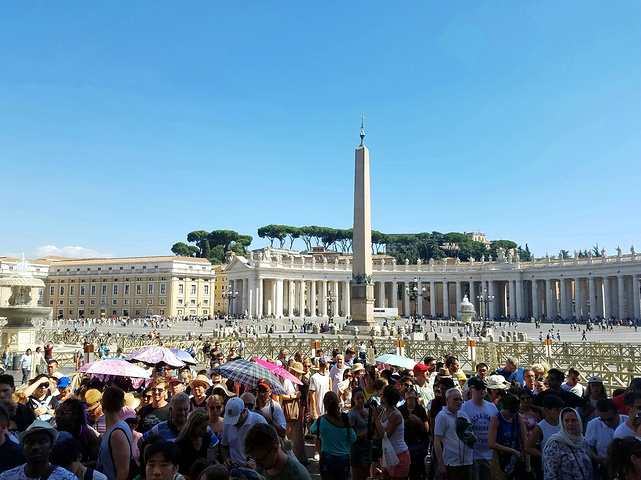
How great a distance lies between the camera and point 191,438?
14.1ft

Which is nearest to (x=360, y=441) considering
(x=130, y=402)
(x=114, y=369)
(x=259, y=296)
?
(x=130, y=402)

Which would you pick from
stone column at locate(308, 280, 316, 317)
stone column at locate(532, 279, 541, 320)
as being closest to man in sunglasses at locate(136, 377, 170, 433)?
stone column at locate(532, 279, 541, 320)

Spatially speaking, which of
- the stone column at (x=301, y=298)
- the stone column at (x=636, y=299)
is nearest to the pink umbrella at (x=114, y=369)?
the stone column at (x=636, y=299)

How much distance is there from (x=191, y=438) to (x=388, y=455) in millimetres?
2218

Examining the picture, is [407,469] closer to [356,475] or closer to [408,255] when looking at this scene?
[356,475]

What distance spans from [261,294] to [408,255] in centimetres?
4628

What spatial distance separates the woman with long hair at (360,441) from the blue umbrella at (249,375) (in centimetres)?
121

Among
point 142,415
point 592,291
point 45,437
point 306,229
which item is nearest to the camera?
point 45,437

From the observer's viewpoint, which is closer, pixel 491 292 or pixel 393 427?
pixel 393 427

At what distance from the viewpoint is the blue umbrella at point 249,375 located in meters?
6.85

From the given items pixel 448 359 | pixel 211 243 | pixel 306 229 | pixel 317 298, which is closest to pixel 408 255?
pixel 306 229

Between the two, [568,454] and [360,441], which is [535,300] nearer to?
[360,441]

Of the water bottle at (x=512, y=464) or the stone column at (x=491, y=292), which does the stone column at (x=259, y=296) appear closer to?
the stone column at (x=491, y=292)

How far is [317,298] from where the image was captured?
87312 mm
